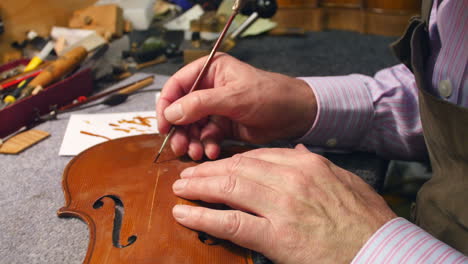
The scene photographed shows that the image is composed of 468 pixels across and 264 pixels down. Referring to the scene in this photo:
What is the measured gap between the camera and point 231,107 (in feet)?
2.22

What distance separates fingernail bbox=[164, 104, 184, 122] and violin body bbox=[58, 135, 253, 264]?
8cm

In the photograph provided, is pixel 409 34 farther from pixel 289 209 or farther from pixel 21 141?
pixel 21 141

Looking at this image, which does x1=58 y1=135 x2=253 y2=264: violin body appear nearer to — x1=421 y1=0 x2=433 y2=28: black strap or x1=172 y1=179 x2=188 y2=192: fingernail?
x1=172 y1=179 x2=188 y2=192: fingernail

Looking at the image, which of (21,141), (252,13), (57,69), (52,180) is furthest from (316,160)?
(252,13)

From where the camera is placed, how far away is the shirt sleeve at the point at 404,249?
0.43 m

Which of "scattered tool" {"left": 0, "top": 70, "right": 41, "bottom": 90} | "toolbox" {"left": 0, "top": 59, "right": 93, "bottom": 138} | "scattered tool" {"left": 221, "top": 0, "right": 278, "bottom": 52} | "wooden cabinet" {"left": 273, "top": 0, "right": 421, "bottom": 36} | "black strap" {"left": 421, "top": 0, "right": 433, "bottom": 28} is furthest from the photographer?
"wooden cabinet" {"left": 273, "top": 0, "right": 421, "bottom": 36}

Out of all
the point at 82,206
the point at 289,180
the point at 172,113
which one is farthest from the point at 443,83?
the point at 82,206

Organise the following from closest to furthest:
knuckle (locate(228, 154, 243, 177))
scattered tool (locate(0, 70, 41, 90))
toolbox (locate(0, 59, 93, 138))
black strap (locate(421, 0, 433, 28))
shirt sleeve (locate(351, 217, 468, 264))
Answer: shirt sleeve (locate(351, 217, 468, 264)) → knuckle (locate(228, 154, 243, 177)) → black strap (locate(421, 0, 433, 28)) → toolbox (locate(0, 59, 93, 138)) → scattered tool (locate(0, 70, 41, 90))

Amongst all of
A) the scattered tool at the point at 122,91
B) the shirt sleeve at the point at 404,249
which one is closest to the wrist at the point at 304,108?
the shirt sleeve at the point at 404,249

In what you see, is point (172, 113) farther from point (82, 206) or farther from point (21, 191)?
point (21, 191)

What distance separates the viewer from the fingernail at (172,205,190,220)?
19.7 inches

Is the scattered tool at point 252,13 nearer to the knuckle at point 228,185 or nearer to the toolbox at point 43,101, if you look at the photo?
the toolbox at point 43,101

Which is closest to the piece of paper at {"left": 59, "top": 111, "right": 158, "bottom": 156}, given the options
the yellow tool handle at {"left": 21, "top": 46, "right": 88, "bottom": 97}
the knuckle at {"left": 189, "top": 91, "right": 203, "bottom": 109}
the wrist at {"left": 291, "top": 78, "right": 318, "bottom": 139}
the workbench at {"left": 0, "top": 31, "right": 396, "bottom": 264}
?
the workbench at {"left": 0, "top": 31, "right": 396, "bottom": 264}

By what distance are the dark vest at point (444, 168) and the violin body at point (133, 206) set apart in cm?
32
